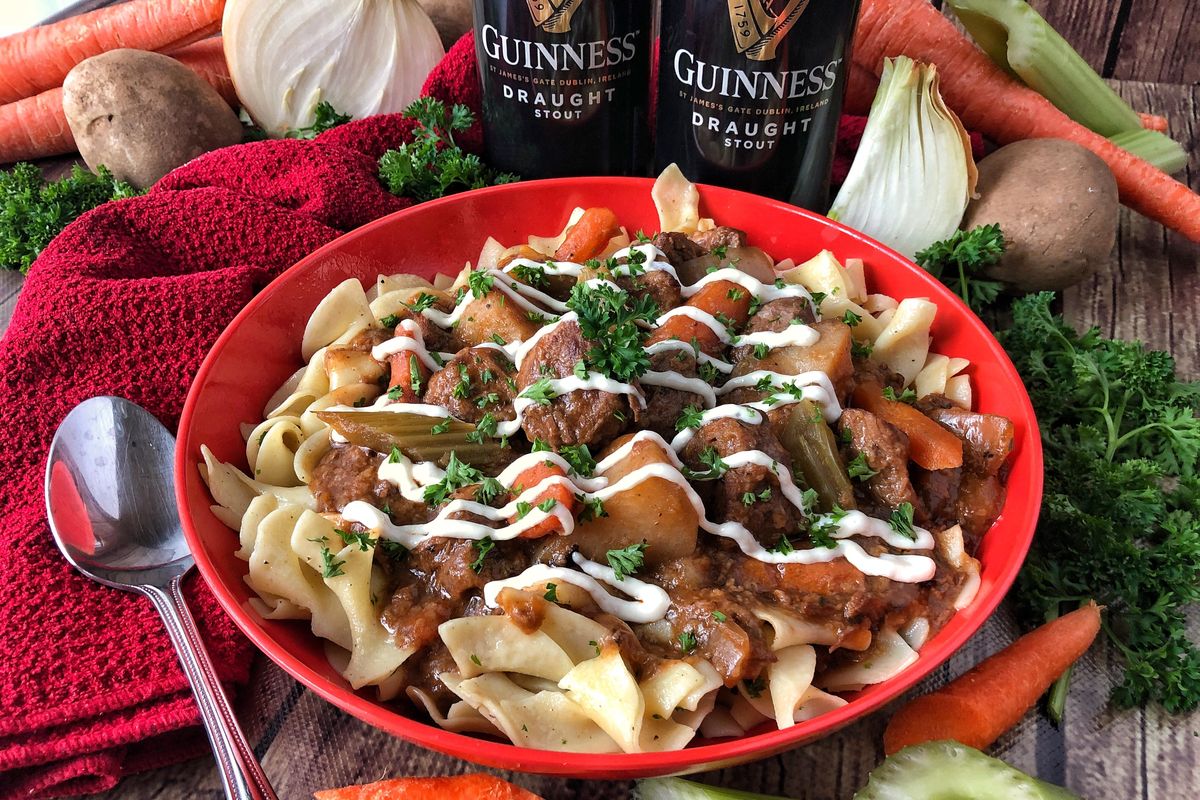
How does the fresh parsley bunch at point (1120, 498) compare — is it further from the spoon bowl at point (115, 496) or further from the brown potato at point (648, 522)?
the spoon bowl at point (115, 496)

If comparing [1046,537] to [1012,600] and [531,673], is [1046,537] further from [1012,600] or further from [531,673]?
[531,673]

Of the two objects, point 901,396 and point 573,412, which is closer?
point 573,412

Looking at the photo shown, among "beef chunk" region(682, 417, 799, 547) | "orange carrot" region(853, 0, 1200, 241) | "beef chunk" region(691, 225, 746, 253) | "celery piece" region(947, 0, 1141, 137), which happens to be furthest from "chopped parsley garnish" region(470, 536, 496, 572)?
"celery piece" region(947, 0, 1141, 137)

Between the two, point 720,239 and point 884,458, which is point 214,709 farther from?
point 720,239

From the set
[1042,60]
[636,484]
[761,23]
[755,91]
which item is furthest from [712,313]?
[1042,60]

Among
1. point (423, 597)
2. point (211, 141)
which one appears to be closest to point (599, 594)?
point (423, 597)

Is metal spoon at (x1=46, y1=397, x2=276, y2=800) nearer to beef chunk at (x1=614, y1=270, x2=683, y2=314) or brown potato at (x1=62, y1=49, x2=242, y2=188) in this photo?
beef chunk at (x1=614, y1=270, x2=683, y2=314)
